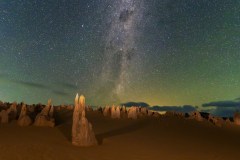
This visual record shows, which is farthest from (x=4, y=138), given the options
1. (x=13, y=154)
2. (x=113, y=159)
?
(x=113, y=159)

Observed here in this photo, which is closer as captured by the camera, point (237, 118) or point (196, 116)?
point (196, 116)

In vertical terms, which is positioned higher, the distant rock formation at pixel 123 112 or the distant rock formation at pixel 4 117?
the distant rock formation at pixel 123 112

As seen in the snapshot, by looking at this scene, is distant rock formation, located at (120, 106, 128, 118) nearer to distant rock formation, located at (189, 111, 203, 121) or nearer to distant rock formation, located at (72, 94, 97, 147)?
distant rock formation, located at (189, 111, 203, 121)

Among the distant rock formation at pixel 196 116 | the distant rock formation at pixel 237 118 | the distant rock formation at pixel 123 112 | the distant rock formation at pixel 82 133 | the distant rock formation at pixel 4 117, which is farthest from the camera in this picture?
the distant rock formation at pixel 237 118

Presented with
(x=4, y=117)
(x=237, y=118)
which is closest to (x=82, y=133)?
(x=4, y=117)

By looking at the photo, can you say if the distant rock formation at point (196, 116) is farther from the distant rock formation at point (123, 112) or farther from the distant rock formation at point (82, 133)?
the distant rock formation at point (82, 133)

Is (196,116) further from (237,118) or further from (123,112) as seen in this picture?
(123,112)

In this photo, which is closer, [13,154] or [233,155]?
[13,154]

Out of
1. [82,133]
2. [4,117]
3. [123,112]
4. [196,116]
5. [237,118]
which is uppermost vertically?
[123,112]

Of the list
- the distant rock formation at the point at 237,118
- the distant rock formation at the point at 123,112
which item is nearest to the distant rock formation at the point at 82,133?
the distant rock formation at the point at 123,112

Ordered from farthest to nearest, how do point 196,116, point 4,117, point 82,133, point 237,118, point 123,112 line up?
point 237,118 < point 196,116 < point 123,112 < point 4,117 < point 82,133

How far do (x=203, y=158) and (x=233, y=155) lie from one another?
3.65 metres

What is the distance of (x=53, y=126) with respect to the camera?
90.7ft

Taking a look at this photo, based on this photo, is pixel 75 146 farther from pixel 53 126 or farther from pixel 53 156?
pixel 53 126
